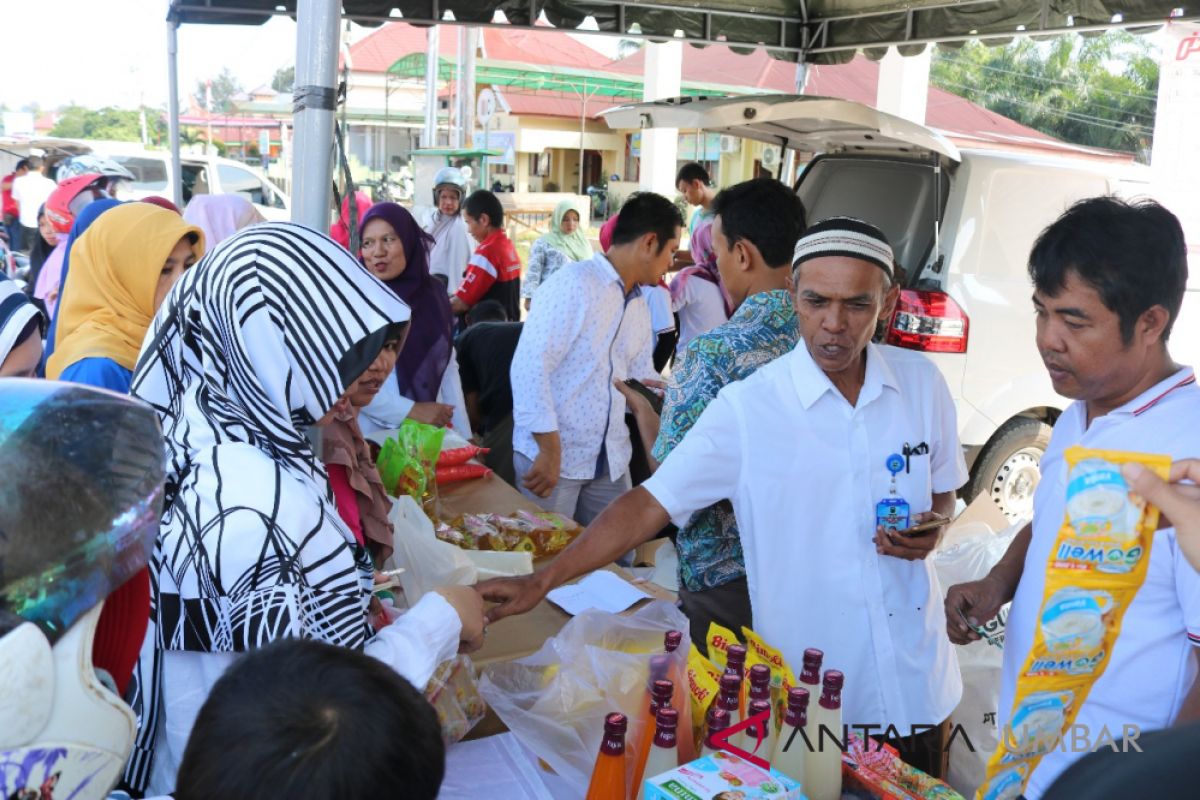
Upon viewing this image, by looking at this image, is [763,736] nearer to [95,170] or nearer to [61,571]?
[61,571]

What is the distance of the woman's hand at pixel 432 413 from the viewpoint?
3.77m

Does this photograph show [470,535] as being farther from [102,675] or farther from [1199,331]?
[1199,331]

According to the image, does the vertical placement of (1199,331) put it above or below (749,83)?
below

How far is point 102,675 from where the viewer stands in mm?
960

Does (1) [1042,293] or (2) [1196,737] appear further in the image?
(1) [1042,293]

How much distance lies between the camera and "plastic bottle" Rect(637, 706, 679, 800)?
1426mm

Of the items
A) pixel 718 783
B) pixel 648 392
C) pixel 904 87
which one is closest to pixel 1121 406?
pixel 718 783

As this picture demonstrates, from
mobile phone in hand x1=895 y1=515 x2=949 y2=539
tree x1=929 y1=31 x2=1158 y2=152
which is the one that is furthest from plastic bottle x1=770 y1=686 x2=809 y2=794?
tree x1=929 y1=31 x2=1158 y2=152

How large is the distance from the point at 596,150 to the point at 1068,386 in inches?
1179

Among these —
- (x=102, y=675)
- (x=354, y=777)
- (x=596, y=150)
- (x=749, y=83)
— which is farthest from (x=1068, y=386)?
(x=596, y=150)

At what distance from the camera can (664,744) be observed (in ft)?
4.68

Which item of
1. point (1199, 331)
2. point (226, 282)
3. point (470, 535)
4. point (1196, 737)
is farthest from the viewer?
point (1199, 331)

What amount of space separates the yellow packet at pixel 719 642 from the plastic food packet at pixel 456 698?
0.46m

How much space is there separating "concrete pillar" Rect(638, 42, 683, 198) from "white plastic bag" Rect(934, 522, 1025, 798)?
12995 millimetres
